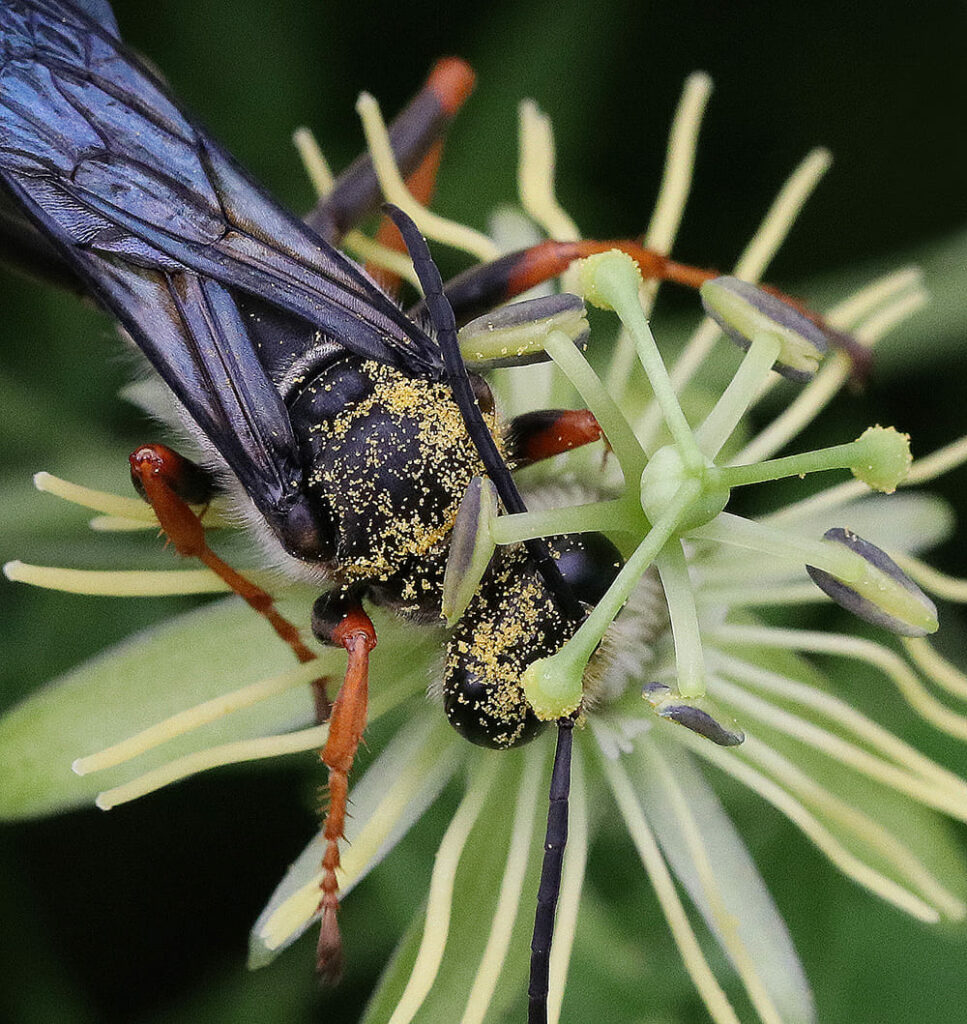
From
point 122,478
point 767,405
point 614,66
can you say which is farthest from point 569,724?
point 614,66

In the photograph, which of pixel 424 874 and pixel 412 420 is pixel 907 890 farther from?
pixel 412 420

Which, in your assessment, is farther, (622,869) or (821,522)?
(622,869)

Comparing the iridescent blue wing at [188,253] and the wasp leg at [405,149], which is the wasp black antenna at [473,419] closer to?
the iridescent blue wing at [188,253]

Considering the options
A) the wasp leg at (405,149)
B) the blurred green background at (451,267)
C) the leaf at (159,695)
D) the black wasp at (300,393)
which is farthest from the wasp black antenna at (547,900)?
the wasp leg at (405,149)

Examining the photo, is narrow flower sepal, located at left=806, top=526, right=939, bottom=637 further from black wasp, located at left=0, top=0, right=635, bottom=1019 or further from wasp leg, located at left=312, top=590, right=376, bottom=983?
wasp leg, located at left=312, top=590, right=376, bottom=983

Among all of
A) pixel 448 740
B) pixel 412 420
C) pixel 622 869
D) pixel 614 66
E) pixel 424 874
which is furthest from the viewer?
pixel 614 66

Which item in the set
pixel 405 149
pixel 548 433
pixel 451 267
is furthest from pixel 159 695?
pixel 451 267

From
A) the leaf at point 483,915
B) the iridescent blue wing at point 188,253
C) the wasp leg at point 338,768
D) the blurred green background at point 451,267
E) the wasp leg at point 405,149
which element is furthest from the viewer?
the blurred green background at point 451,267

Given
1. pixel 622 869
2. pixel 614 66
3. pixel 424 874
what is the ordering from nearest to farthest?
pixel 424 874, pixel 622 869, pixel 614 66
